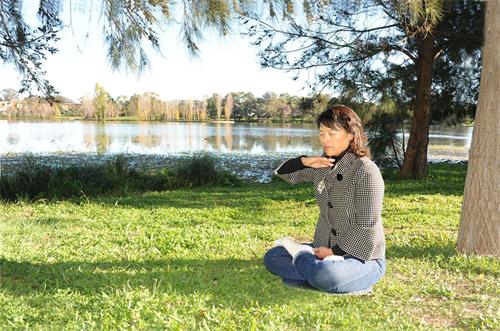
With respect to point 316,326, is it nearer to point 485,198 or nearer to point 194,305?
point 194,305

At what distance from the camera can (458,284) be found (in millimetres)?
2545

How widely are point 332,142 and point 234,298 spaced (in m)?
0.91

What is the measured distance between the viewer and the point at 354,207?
2.30 meters

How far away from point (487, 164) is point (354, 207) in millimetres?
1259

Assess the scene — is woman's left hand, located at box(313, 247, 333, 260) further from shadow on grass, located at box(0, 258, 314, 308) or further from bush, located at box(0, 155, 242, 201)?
bush, located at box(0, 155, 242, 201)

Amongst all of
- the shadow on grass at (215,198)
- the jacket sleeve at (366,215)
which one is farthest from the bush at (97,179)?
the jacket sleeve at (366,215)

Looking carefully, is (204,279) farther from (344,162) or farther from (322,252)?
(344,162)

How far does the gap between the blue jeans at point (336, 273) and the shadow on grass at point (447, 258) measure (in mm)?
688

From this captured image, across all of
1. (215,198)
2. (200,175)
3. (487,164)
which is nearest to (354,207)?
→ (487,164)

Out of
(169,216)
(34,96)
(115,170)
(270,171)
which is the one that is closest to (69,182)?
(115,170)

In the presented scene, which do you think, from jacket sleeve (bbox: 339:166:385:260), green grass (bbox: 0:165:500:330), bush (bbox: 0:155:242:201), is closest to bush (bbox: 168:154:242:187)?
bush (bbox: 0:155:242:201)

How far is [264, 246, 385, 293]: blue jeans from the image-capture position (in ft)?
7.25

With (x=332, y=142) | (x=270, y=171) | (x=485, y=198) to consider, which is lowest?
(x=270, y=171)

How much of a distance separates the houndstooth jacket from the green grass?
268 mm
